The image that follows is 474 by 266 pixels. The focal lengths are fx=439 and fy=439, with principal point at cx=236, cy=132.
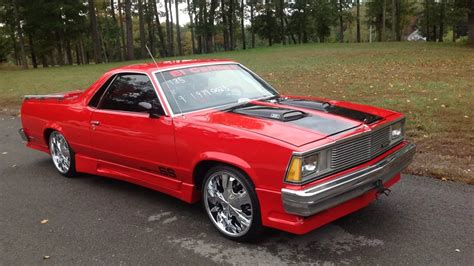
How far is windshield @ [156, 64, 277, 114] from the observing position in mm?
Answer: 4430

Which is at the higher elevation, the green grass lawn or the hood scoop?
the hood scoop

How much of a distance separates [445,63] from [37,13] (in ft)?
123

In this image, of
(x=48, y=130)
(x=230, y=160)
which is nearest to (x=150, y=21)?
(x=48, y=130)

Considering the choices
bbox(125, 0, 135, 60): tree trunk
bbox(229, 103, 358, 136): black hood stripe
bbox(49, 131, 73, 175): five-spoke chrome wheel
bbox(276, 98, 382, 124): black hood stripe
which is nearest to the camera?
bbox(229, 103, 358, 136): black hood stripe

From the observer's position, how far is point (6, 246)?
4.00 meters

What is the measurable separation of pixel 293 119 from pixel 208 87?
4.10 ft

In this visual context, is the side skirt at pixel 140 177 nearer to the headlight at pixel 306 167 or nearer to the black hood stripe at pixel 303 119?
the black hood stripe at pixel 303 119

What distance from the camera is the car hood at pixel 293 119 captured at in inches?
137

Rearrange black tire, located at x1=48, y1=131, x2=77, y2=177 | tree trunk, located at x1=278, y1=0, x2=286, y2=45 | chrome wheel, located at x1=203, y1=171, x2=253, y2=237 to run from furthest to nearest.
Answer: tree trunk, located at x1=278, y1=0, x2=286, y2=45 < black tire, located at x1=48, y1=131, x2=77, y2=177 < chrome wheel, located at x1=203, y1=171, x2=253, y2=237

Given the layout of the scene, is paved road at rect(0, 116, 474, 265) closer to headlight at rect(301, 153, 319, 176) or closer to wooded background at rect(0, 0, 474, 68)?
headlight at rect(301, 153, 319, 176)

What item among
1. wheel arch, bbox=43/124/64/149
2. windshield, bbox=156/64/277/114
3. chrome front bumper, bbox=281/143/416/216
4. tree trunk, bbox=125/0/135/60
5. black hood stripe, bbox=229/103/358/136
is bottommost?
chrome front bumper, bbox=281/143/416/216

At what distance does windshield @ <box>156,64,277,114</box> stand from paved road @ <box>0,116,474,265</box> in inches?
45.0

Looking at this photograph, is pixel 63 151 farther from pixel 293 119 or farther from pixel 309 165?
pixel 309 165

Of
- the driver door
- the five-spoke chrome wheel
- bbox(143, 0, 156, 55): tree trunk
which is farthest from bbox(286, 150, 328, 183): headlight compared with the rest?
bbox(143, 0, 156, 55): tree trunk
